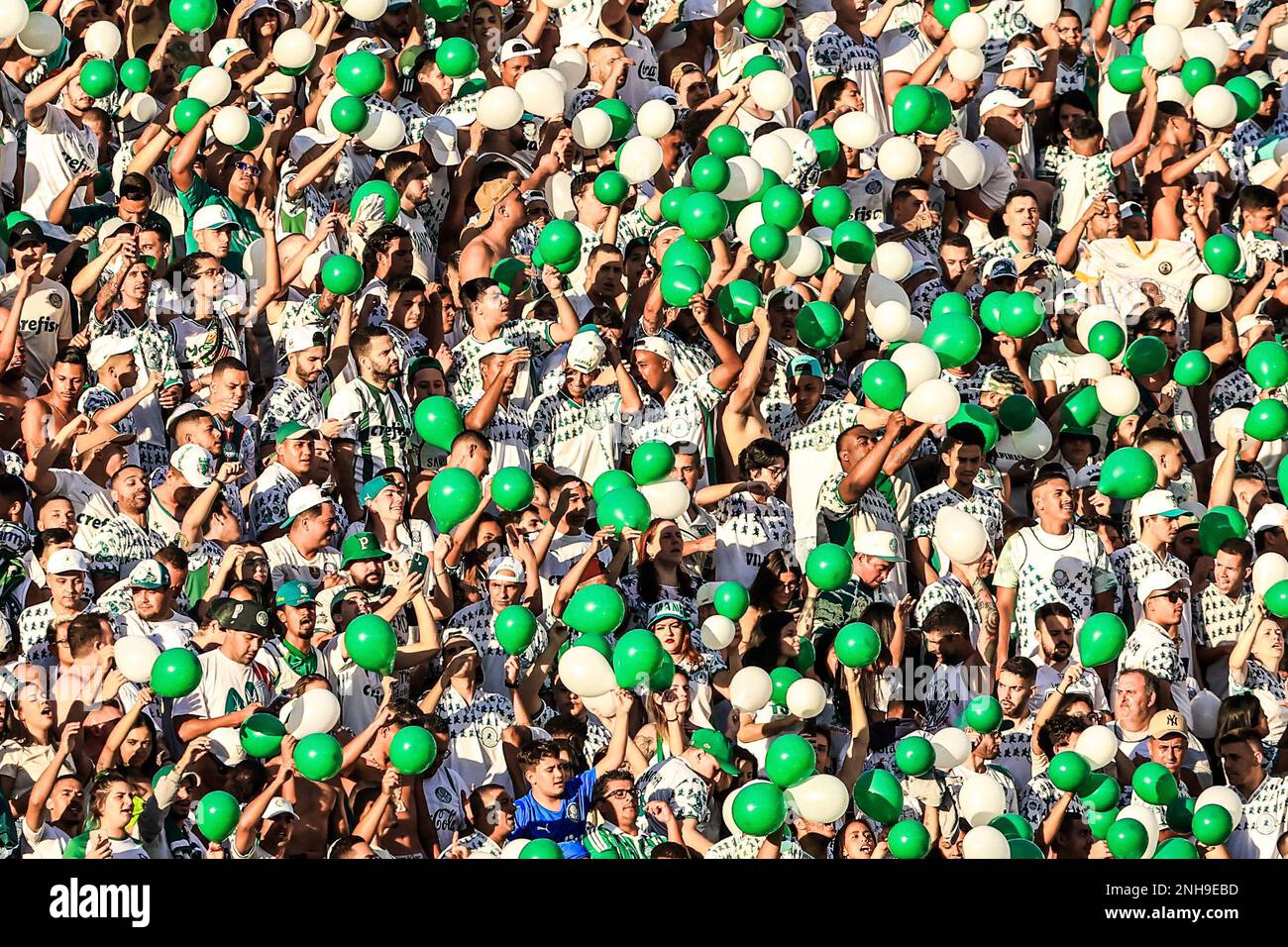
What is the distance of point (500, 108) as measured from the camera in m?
6.48

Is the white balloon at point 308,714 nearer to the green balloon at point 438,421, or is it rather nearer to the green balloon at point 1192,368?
the green balloon at point 438,421

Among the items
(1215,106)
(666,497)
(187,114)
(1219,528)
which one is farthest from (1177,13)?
(187,114)

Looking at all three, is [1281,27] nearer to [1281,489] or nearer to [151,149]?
[1281,489]

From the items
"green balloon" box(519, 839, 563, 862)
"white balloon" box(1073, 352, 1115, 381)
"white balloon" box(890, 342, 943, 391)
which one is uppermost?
"white balloon" box(890, 342, 943, 391)

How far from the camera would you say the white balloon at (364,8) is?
6.61m

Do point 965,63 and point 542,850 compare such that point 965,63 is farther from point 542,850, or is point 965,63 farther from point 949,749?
point 542,850

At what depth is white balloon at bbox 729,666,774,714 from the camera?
5.77 metres

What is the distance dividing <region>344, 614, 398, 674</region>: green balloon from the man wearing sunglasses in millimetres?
1779

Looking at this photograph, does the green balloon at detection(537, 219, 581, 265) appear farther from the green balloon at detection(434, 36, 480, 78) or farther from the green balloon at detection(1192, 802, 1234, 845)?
the green balloon at detection(1192, 802, 1234, 845)

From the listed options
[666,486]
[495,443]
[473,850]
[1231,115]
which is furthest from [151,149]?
[1231,115]

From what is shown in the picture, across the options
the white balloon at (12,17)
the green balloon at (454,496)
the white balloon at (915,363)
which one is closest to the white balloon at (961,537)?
the white balloon at (915,363)

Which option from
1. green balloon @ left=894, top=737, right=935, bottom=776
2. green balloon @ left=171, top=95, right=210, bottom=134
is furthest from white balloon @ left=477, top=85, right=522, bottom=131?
green balloon @ left=894, top=737, right=935, bottom=776

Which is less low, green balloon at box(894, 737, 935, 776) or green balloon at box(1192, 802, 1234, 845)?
green balloon at box(894, 737, 935, 776)
